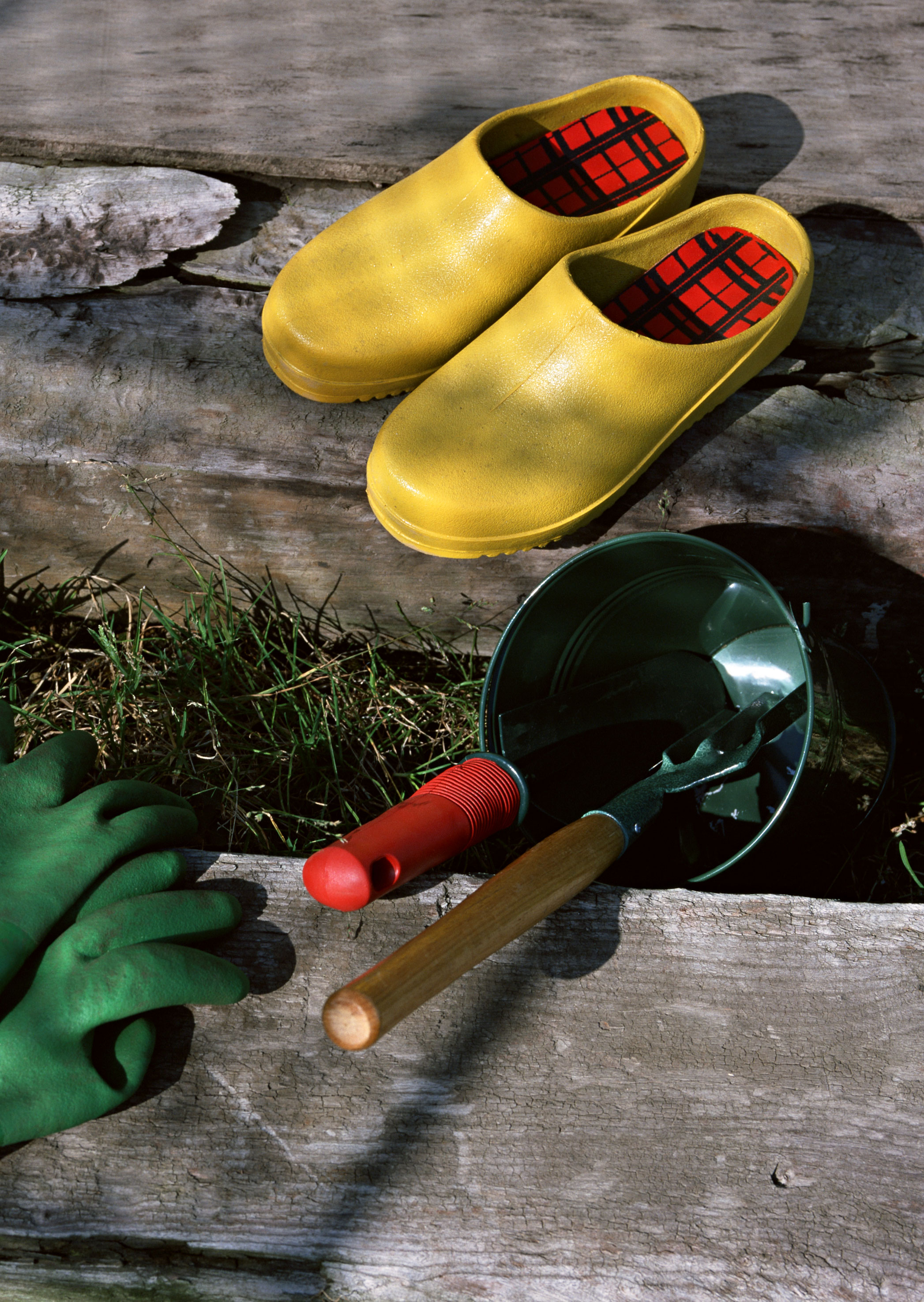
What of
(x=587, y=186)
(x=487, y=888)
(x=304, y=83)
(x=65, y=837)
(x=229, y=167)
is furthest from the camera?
(x=304, y=83)

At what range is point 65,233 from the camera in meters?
1.63

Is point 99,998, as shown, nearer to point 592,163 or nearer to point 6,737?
point 6,737

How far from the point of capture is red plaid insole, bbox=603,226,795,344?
148 cm

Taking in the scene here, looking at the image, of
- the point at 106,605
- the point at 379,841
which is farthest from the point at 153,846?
the point at 106,605

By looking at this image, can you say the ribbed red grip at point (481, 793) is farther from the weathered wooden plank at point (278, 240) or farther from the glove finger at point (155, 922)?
the weathered wooden plank at point (278, 240)

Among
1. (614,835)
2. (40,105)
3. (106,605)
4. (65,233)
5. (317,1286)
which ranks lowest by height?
(317,1286)

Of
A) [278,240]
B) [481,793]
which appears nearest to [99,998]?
[481,793]

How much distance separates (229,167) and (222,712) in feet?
3.33

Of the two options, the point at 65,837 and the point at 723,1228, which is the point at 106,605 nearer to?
the point at 65,837

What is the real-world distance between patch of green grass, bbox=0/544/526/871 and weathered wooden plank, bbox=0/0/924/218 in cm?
84

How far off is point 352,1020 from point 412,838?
10.6 inches

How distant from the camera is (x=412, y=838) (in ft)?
3.43

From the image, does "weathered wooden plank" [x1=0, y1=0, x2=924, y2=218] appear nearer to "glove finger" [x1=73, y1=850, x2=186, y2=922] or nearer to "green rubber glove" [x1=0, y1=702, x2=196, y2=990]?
"green rubber glove" [x1=0, y1=702, x2=196, y2=990]

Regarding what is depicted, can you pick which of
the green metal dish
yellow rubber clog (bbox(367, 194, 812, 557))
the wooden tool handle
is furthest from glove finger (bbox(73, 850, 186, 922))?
yellow rubber clog (bbox(367, 194, 812, 557))
